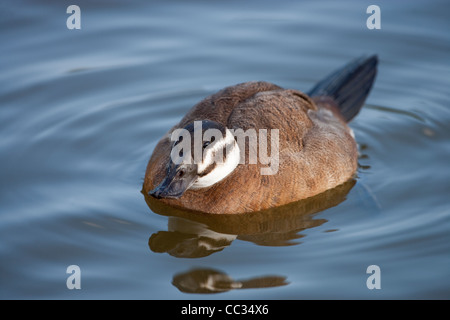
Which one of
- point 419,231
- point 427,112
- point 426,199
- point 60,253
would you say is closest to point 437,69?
point 427,112

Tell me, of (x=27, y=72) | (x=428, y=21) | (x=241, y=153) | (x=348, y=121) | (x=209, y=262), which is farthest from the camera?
(x=428, y=21)

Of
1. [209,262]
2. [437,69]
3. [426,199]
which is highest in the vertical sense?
[437,69]

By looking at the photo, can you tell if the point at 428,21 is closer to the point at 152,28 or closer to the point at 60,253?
the point at 152,28

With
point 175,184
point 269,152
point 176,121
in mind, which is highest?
point 176,121

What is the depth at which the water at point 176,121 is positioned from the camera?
22.7 feet

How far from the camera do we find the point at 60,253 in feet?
23.6

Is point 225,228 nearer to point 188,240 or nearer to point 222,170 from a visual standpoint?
point 188,240

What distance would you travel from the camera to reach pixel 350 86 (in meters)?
9.92

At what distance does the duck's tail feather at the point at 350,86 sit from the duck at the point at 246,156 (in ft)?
3.80

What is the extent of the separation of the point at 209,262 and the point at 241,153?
1.27 meters

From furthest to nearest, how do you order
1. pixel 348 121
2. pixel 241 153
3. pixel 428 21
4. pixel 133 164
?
pixel 428 21
pixel 348 121
pixel 133 164
pixel 241 153

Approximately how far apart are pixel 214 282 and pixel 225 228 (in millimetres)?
999

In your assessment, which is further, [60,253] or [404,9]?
[404,9]

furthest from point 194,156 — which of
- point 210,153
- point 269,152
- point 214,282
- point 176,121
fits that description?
point 176,121
